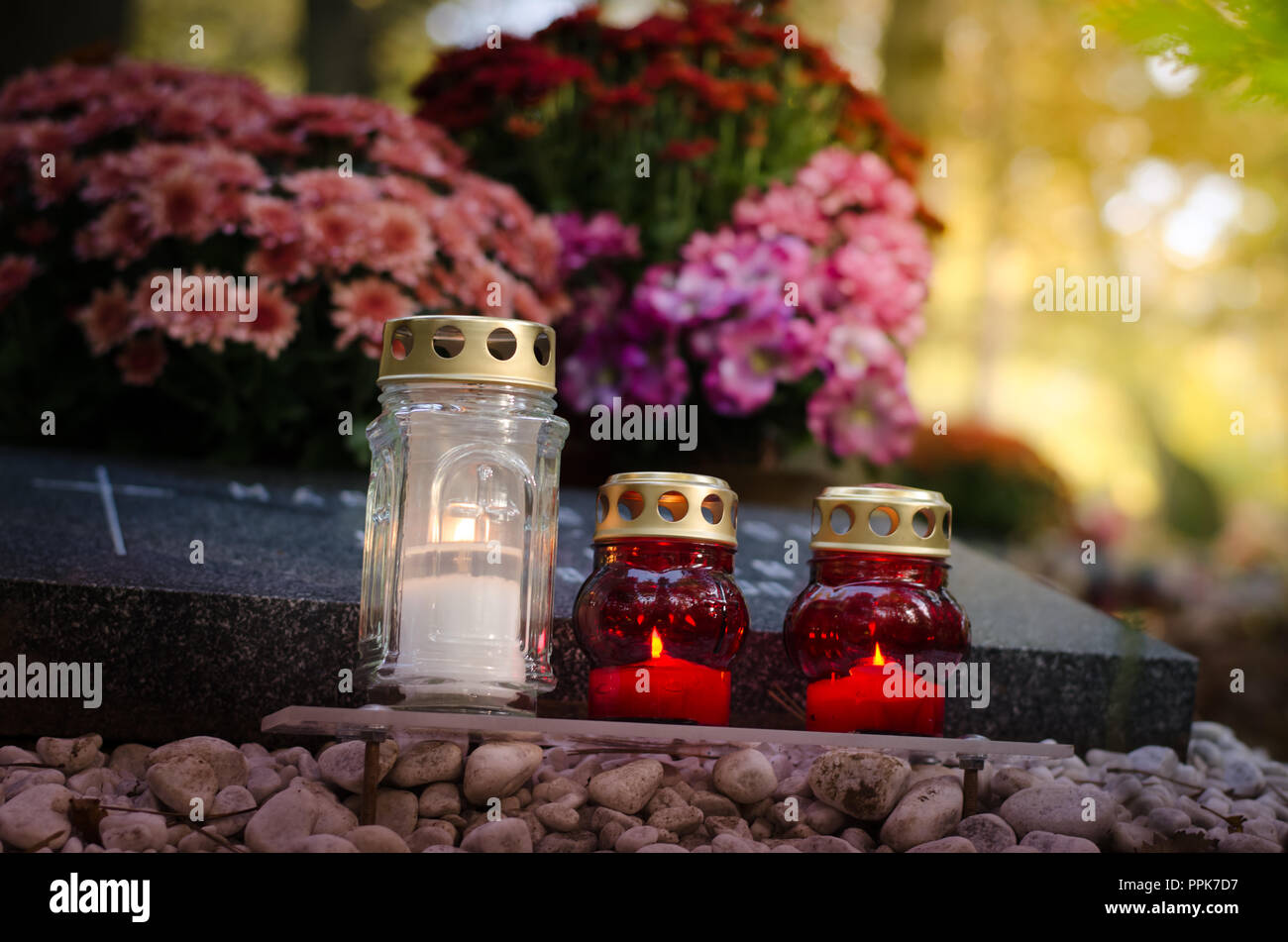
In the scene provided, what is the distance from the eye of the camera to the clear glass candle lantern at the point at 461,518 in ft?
5.93

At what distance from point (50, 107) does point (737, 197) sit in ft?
7.63

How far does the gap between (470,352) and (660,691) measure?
1.89 ft

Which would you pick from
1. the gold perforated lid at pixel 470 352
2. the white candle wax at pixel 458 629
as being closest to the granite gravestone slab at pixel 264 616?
the white candle wax at pixel 458 629

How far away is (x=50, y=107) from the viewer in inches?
163

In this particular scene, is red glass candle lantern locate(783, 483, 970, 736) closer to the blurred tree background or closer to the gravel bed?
the gravel bed

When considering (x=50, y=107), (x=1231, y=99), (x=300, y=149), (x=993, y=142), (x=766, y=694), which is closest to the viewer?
(x=1231, y=99)

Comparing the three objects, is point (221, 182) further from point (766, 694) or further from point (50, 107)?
point (766, 694)

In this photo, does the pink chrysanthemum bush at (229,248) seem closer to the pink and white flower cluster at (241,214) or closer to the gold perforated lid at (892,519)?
the pink and white flower cluster at (241,214)

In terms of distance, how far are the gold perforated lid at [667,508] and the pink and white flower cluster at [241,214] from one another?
1.72m

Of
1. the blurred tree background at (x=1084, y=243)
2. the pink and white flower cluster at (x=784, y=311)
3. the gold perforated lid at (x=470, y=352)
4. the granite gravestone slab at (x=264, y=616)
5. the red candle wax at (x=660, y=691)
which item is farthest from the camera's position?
the blurred tree background at (x=1084, y=243)

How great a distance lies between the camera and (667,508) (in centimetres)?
191

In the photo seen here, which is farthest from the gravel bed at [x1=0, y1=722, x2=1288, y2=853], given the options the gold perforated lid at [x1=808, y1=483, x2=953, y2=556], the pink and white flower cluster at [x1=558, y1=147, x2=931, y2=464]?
the pink and white flower cluster at [x1=558, y1=147, x2=931, y2=464]

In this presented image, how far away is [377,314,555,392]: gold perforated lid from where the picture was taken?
1.79 m
